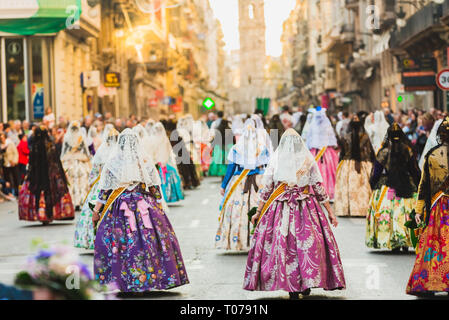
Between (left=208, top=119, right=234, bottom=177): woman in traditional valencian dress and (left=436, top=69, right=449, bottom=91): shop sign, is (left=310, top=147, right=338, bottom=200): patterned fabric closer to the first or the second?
(left=436, top=69, right=449, bottom=91): shop sign

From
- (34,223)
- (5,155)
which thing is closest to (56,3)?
(5,155)

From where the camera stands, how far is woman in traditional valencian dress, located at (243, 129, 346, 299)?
27.5 ft

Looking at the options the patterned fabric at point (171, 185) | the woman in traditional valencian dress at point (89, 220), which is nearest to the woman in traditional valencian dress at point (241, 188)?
the woman in traditional valencian dress at point (89, 220)

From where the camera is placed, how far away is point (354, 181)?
1752cm

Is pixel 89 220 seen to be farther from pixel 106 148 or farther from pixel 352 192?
pixel 352 192

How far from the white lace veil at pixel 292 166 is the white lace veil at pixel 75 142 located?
1055 cm

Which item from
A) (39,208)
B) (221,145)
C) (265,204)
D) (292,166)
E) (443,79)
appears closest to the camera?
(292,166)

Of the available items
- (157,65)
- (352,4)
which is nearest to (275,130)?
(157,65)

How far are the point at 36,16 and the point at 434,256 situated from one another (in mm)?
24767

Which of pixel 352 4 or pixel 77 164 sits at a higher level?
pixel 352 4

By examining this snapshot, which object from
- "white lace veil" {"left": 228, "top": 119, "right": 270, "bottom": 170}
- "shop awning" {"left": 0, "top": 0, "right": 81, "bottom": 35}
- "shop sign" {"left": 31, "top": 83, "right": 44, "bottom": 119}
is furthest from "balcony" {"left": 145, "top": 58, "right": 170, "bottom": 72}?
"white lace veil" {"left": 228, "top": 119, "right": 270, "bottom": 170}

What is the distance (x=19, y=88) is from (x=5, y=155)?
9.18 m

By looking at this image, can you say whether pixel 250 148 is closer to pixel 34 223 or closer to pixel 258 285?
pixel 258 285

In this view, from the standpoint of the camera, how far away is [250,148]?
12.4m
